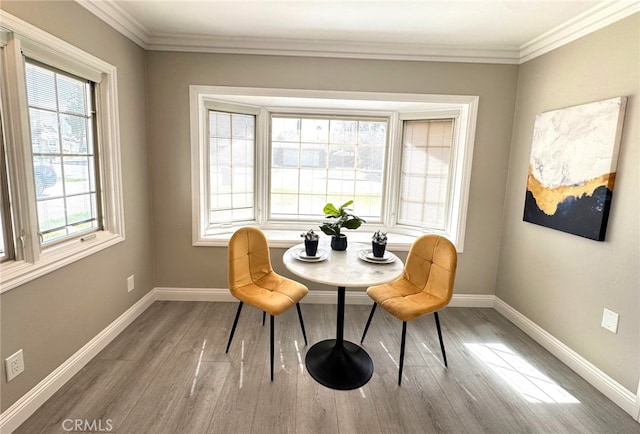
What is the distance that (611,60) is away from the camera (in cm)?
200

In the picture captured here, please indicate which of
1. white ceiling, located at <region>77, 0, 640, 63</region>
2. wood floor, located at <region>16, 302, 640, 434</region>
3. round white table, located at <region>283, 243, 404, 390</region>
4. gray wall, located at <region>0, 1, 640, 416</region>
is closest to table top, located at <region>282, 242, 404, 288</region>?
round white table, located at <region>283, 243, 404, 390</region>

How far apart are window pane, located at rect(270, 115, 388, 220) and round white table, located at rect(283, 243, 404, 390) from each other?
1259 millimetres

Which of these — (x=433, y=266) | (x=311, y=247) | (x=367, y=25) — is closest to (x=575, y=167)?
(x=433, y=266)

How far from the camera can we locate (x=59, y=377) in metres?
1.85

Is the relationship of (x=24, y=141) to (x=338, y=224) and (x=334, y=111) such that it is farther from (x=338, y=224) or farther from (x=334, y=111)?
(x=334, y=111)

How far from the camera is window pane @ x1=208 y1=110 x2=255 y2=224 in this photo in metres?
3.14

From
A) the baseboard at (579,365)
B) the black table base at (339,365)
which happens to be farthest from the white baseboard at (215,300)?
the black table base at (339,365)

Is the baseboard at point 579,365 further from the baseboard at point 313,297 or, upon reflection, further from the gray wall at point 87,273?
the gray wall at point 87,273

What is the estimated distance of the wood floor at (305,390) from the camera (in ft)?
5.48

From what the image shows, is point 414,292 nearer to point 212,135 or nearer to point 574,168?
point 574,168

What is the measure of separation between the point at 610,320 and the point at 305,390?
1.96 m

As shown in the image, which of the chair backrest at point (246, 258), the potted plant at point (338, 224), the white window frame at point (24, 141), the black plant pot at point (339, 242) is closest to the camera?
the white window frame at point (24, 141)

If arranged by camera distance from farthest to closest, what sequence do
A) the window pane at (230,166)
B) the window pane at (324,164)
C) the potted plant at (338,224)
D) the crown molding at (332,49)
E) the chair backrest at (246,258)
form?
the window pane at (324,164)
the window pane at (230,166)
the crown molding at (332,49)
the potted plant at (338,224)
the chair backrest at (246,258)

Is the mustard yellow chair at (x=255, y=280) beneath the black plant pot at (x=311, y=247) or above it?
beneath
